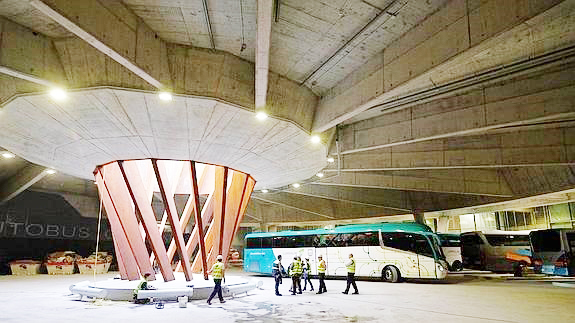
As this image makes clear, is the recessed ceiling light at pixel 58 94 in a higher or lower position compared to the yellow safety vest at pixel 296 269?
higher

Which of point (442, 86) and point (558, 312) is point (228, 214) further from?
point (558, 312)

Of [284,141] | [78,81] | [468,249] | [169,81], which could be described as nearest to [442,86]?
[284,141]

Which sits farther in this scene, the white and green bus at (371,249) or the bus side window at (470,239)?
the bus side window at (470,239)

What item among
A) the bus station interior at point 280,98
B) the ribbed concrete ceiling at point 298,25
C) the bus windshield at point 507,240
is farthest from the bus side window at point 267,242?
the ribbed concrete ceiling at point 298,25

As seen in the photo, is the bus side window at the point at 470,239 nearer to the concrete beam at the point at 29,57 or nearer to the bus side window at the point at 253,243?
the bus side window at the point at 253,243

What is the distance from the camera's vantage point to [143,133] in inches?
434

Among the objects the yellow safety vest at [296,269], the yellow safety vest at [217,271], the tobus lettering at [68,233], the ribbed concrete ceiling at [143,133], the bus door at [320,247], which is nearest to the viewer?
the ribbed concrete ceiling at [143,133]

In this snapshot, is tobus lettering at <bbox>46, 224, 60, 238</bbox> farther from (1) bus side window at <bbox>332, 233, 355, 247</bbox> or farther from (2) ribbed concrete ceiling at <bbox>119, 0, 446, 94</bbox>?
(2) ribbed concrete ceiling at <bbox>119, 0, 446, 94</bbox>

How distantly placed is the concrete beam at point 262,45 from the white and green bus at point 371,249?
12.5 m

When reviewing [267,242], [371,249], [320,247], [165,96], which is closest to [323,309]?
[165,96]

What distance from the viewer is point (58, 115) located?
9805 mm

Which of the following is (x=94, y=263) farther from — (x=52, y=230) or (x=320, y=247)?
(x=320, y=247)

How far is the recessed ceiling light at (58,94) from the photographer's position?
8.24 meters

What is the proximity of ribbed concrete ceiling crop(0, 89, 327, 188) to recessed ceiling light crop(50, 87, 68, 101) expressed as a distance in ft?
0.47
